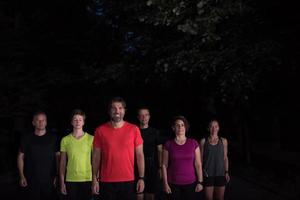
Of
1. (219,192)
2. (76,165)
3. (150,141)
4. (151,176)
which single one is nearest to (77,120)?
(76,165)

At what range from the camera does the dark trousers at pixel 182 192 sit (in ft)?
23.9

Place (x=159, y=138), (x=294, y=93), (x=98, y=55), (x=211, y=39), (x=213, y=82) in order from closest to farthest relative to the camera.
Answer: (x=159, y=138) → (x=211, y=39) → (x=294, y=93) → (x=213, y=82) → (x=98, y=55)

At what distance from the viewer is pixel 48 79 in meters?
22.9

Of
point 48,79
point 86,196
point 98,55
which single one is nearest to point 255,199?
point 86,196

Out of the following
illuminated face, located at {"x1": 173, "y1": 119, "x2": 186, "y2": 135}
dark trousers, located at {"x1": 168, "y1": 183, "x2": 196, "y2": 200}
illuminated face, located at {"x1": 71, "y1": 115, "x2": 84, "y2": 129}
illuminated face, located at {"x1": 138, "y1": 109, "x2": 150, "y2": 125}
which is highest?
illuminated face, located at {"x1": 138, "y1": 109, "x2": 150, "y2": 125}

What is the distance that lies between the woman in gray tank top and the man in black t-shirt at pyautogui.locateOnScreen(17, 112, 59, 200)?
2579mm

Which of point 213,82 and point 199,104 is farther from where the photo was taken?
point 199,104

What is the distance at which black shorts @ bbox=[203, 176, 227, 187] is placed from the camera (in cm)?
868

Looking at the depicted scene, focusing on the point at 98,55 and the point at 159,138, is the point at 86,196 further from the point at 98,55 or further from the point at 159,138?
the point at 98,55

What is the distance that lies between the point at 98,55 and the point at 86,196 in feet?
63.6

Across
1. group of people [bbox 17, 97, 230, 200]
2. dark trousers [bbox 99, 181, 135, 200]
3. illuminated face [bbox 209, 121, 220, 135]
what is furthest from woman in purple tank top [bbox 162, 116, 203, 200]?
illuminated face [bbox 209, 121, 220, 135]

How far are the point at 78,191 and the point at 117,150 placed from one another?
1573 millimetres

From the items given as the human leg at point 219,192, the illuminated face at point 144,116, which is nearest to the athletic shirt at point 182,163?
the illuminated face at point 144,116

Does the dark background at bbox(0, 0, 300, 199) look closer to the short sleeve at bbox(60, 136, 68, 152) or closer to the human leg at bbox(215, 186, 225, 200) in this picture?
the short sleeve at bbox(60, 136, 68, 152)
